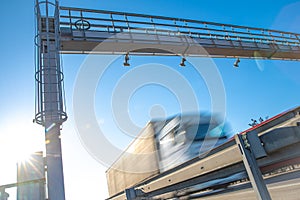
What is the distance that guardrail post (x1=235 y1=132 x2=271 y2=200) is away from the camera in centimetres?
144

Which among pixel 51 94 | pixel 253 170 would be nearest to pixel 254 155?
pixel 253 170

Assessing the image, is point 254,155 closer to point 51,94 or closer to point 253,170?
point 253,170

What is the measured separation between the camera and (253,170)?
4.84 ft

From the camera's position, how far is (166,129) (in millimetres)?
4625

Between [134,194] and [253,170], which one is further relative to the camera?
[134,194]

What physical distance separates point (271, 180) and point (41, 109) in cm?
340

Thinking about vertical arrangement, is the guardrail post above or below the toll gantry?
below

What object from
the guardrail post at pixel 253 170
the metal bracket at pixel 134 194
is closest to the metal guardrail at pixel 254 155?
the guardrail post at pixel 253 170

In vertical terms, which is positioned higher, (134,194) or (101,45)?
(101,45)

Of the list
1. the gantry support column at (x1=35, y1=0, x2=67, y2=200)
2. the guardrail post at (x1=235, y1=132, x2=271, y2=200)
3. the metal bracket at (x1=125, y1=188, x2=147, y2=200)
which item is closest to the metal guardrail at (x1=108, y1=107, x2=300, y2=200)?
the guardrail post at (x1=235, y1=132, x2=271, y2=200)

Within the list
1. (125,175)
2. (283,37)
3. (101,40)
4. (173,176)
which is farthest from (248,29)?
(173,176)

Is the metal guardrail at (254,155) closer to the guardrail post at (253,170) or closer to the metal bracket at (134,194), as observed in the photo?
the guardrail post at (253,170)

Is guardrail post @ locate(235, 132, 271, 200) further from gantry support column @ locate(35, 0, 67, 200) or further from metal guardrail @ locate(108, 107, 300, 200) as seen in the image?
gantry support column @ locate(35, 0, 67, 200)

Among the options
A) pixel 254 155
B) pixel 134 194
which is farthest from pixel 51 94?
pixel 254 155
